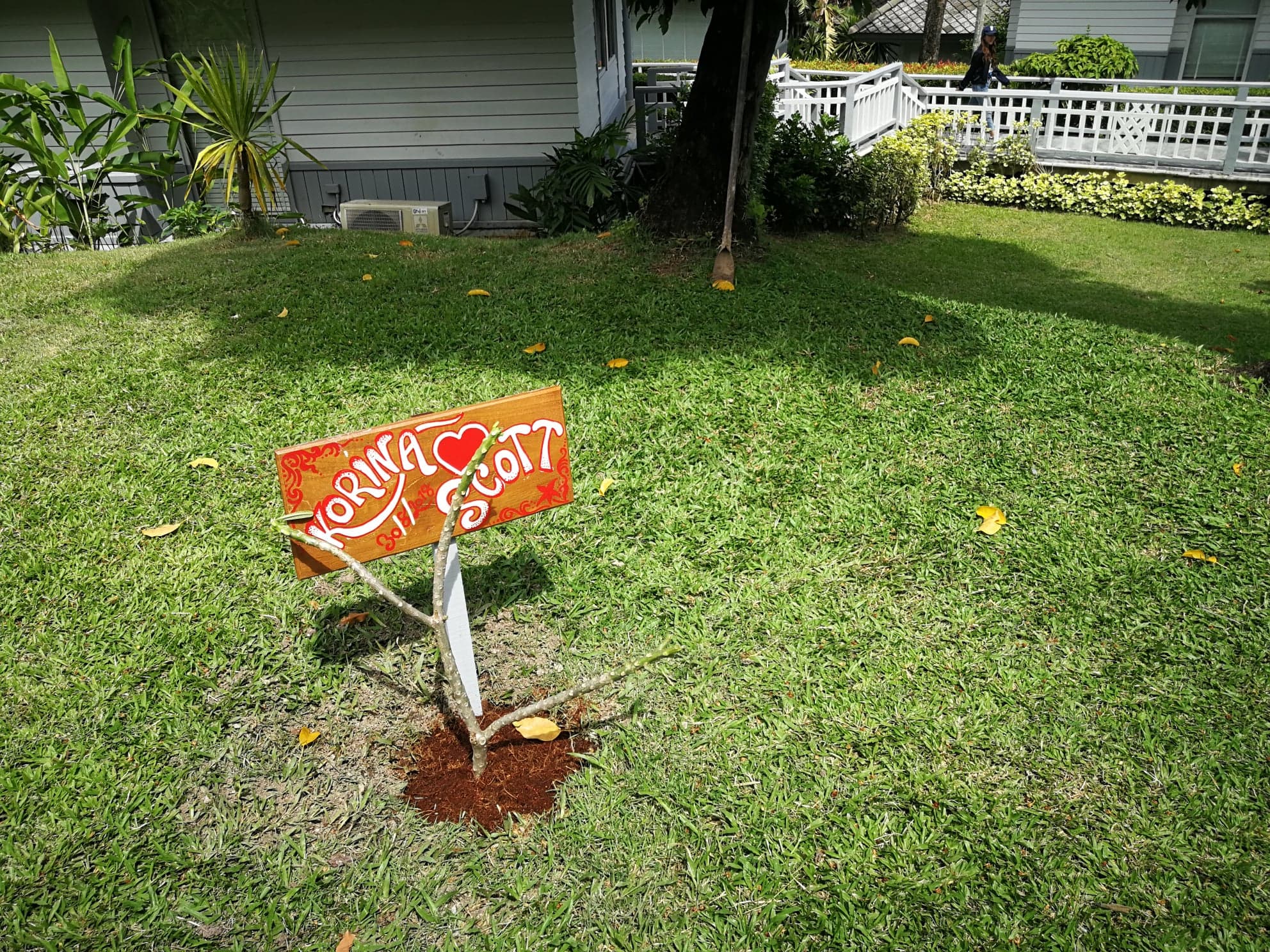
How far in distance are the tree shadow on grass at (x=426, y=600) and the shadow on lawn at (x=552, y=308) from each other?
1485 millimetres

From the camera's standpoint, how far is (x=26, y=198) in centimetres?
767

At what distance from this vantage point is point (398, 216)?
923 centimetres

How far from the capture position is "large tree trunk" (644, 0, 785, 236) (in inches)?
248

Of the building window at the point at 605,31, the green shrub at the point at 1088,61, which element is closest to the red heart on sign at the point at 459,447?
the building window at the point at 605,31

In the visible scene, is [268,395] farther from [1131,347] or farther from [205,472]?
[1131,347]

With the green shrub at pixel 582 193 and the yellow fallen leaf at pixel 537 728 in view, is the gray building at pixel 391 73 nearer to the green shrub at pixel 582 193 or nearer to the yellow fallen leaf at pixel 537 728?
the green shrub at pixel 582 193

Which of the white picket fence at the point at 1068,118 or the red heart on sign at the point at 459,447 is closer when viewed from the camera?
the red heart on sign at the point at 459,447

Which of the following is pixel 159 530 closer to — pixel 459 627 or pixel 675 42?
pixel 459 627

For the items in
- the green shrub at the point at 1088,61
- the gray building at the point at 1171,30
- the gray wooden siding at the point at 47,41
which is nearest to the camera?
the gray wooden siding at the point at 47,41

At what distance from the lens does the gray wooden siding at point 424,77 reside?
9.16 m

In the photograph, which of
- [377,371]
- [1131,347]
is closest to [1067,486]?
[1131,347]

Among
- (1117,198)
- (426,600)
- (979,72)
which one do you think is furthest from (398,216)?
(979,72)

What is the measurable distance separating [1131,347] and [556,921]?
4.87 metres

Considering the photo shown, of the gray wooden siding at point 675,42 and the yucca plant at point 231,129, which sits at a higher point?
the gray wooden siding at point 675,42
